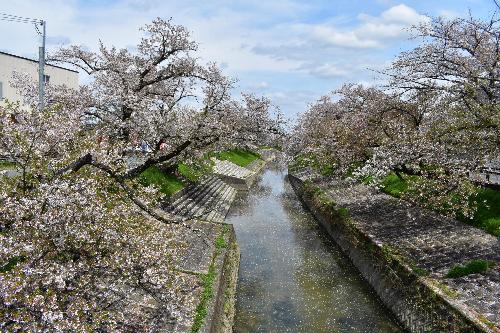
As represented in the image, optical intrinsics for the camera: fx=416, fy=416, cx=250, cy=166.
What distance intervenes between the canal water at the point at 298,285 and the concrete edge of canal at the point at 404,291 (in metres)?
0.51

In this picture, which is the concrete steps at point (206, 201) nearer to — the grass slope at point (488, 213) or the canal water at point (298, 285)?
the canal water at point (298, 285)

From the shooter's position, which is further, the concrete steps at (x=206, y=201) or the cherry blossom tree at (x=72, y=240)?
the concrete steps at (x=206, y=201)

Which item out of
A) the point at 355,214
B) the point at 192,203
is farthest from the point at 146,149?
the point at 355,214

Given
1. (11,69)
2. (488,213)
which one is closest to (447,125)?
(488,213)

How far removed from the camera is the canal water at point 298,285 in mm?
15023

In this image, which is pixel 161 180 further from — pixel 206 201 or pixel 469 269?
pixel 469 269

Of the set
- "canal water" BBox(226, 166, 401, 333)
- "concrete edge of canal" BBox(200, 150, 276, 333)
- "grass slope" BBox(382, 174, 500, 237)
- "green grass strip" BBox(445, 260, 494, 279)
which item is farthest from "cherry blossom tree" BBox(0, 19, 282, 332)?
"grass slope" BBox(382, 174, 500, 237)

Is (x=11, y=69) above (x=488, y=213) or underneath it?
above

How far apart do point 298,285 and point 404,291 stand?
4.89 m

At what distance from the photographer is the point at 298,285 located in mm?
18500

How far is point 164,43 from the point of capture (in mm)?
24625

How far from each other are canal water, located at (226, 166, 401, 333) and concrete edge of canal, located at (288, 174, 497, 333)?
0.51m

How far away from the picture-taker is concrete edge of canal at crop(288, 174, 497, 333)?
12055 mm

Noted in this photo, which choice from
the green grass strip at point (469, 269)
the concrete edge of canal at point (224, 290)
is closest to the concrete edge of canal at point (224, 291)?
the concrete edge of canal at point (224, 290)
